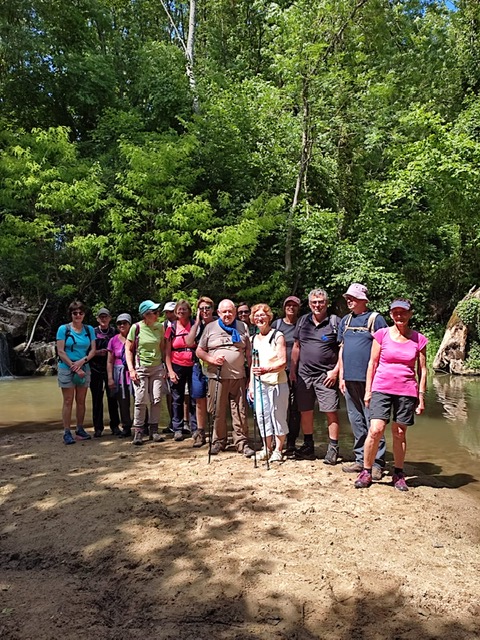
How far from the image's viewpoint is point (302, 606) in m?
3.03

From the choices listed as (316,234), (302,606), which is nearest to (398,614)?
(302,606)

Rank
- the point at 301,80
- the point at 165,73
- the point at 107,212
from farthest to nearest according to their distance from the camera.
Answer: the point at 165,73 → the point at 301,80 → the point at 107,212

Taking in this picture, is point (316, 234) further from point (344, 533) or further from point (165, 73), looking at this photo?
point (344, 533)

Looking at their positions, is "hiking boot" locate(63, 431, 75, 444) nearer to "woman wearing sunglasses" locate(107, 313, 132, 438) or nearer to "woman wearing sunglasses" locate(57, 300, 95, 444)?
"woman wearing sunglasses" locate(57, 300, 95, 444)

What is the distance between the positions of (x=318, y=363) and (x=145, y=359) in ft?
7.49

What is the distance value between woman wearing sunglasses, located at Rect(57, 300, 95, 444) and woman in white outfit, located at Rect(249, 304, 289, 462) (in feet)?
7.92

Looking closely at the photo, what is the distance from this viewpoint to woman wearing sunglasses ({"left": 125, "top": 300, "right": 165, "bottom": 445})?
6770 millimetres

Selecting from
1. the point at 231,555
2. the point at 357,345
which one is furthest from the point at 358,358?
the point at 231,555

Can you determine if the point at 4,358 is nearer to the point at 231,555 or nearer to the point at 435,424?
the point at 435,424

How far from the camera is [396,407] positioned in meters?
4.98

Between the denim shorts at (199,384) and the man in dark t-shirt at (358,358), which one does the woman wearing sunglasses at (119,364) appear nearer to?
the denim shorts at (199,384)

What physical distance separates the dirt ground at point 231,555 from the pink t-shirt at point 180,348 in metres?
1.53

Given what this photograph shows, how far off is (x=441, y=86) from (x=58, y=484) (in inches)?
910

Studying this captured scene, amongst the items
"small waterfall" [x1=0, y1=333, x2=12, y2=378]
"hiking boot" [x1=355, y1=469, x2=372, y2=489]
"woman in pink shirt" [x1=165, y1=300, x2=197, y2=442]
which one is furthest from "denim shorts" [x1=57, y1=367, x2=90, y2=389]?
"small waterfall" [x1=0, y1=333, x2=12, y2=378]
